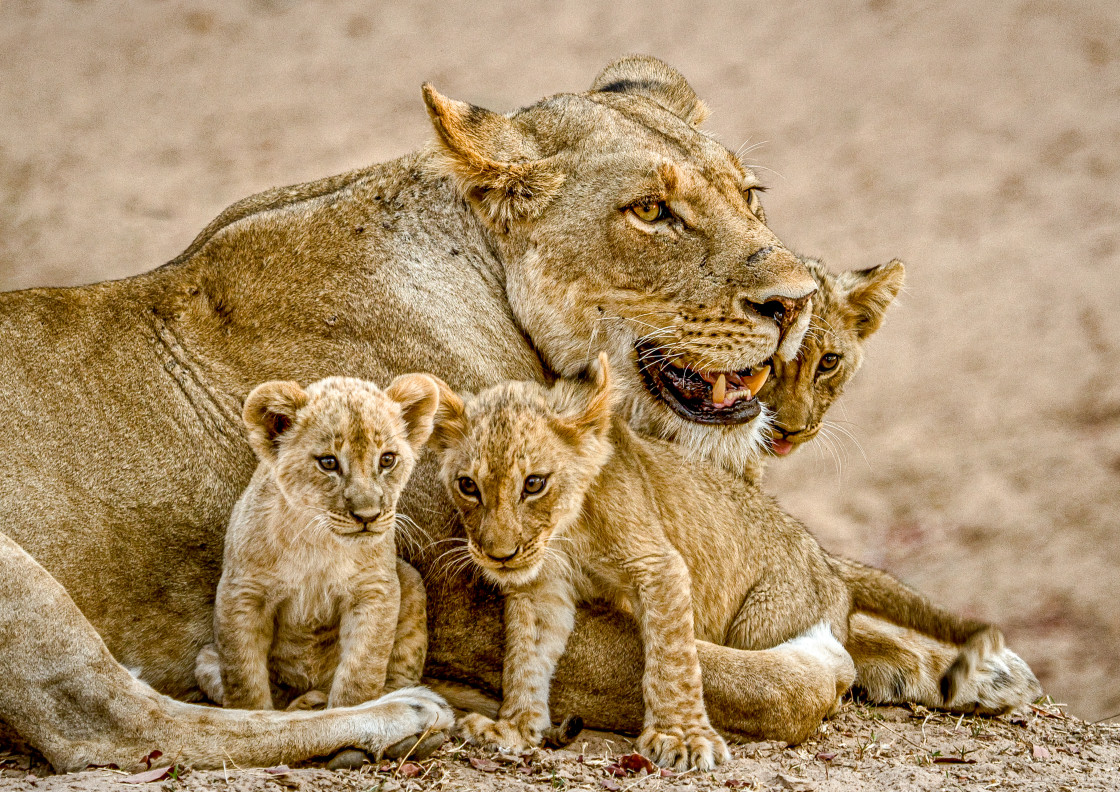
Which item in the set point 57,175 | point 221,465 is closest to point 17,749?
point 221,465

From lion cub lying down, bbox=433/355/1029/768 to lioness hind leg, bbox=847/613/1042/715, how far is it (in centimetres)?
52

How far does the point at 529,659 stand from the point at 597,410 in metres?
0.85

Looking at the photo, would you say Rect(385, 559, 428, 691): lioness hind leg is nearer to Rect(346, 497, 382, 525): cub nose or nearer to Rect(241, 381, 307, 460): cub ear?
Rect(346, 497, 382, 525): cub nose

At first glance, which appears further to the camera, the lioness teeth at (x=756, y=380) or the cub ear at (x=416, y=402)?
the lioness teeth at (x=756, y=380)

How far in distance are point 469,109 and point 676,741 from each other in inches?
93.2

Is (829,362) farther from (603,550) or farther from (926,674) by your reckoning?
(603,550)

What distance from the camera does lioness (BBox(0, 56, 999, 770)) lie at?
436 centimetres

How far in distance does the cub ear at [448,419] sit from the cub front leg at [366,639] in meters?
0.46

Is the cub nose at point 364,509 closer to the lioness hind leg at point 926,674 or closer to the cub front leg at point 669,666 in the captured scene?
the cub front leg at point 669,666

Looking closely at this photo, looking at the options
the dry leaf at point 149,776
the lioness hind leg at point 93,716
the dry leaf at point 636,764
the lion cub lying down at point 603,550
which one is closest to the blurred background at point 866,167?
the lion cub lying down at point 603,550

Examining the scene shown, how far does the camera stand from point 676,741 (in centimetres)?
442

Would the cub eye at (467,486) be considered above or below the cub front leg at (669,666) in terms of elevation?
above

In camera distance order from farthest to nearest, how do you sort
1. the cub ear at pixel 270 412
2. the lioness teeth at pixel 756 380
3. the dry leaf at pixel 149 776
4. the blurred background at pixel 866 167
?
1. the blurred background at pixel 866 167
2. the lioness teeth at pixel 756 380
3. the cub ear at pixel 270 412
4. the dry leaf at pixel 149 776

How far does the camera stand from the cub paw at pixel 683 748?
4.38 m
